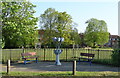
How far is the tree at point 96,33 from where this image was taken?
54656 millimetres

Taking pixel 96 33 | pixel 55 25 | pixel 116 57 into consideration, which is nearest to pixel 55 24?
pixel 55 25

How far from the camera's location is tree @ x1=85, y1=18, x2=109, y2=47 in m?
54.7

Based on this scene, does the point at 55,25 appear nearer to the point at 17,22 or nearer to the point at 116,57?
the point at 17,22

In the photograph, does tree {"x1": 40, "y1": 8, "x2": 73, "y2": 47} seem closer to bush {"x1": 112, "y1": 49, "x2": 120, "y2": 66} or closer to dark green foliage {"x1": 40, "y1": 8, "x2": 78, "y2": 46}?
dark green foliage {"x1": 40, "y1": 8, "x2": 78, "y2": 46}

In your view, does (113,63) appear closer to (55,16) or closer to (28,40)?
(28,40)

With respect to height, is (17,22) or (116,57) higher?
(17,22)

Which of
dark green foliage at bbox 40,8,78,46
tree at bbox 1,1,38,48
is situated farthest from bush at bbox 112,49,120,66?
dark green foliage at bbox 40,8,78,46

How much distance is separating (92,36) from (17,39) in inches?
1380

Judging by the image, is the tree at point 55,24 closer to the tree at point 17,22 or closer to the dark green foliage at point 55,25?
the dark green foliage at point 55,25

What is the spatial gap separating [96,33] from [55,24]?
18.0 m

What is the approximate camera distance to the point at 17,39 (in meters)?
24.0

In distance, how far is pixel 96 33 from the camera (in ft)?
180

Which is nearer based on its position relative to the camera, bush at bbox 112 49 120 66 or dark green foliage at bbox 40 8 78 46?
bush at bbox 112 49 120 66

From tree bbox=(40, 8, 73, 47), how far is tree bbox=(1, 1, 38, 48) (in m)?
14.2
